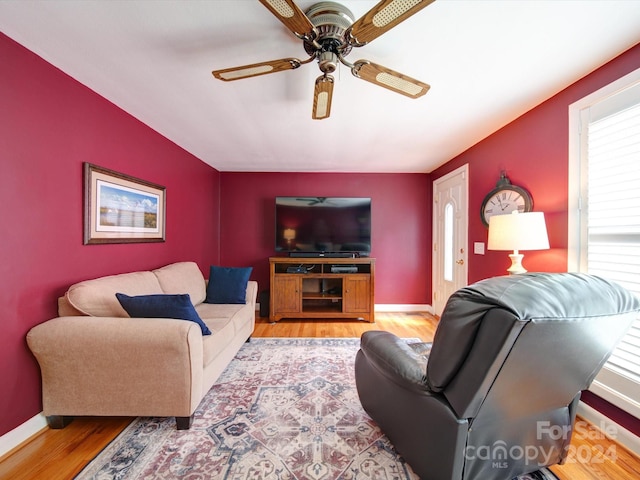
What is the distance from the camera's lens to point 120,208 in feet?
7.50

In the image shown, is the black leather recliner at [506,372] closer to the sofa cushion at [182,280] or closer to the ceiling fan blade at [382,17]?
the ceiling fan blade at [382,17]

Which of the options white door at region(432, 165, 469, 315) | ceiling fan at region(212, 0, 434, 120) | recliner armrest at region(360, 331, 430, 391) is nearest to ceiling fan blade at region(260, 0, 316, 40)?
ceiling fan at region(212, 0, 434, 120)

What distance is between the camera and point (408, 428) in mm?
1209

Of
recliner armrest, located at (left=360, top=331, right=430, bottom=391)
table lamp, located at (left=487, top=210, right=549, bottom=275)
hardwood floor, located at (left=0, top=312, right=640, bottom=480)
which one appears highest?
table lamp, located at (left=487, top=210, right=549, bottom=275)

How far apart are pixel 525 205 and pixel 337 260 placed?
226cm

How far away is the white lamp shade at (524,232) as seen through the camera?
1.89 m

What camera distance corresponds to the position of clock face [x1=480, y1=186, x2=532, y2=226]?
2.33 metres

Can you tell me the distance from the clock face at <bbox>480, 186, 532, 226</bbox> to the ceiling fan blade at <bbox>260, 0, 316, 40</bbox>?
2254 mm

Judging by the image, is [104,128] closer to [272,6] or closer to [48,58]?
[48,58]

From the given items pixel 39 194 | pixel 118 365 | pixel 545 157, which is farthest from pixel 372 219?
pixel 39 194

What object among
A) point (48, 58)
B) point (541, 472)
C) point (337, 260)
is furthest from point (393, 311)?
point (48, 58)

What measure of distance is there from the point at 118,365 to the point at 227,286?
139 centimetres

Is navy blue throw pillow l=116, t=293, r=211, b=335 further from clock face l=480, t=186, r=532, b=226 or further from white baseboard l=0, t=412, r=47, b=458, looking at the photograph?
clock face l=480, t=186, r=532, b=226

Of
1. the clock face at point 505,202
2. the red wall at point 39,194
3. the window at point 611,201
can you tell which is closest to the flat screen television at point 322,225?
the clock face at point 505,202
